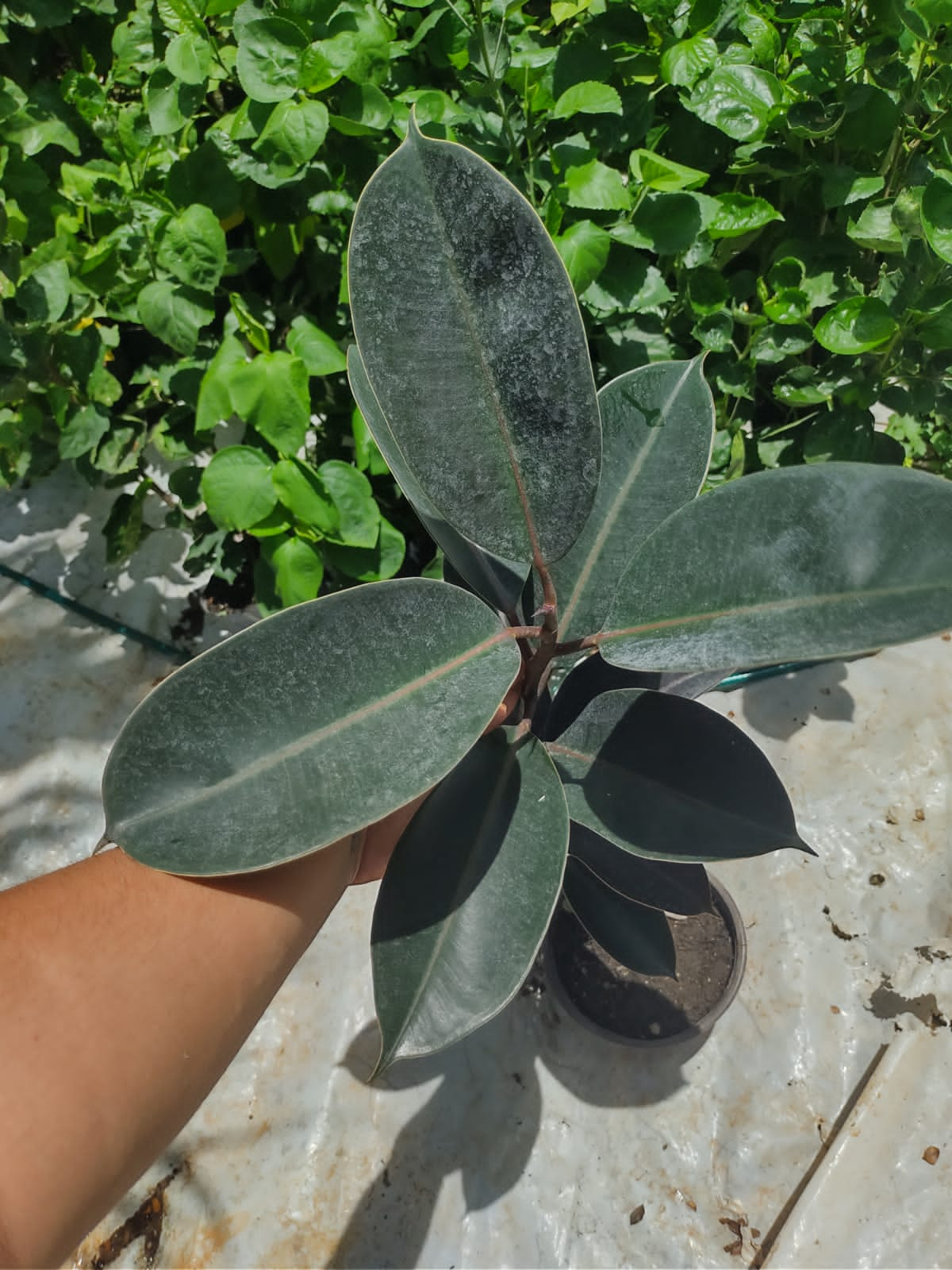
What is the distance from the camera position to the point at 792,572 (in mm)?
502

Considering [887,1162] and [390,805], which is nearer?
[390,805]

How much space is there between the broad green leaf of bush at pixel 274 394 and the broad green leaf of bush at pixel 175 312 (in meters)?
0.11

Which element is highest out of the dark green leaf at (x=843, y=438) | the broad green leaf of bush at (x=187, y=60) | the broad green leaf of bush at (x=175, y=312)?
the broad green leaf of bush at (x=187, y=60)

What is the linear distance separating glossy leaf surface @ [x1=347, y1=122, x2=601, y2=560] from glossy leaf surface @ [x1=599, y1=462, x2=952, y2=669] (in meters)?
0.08

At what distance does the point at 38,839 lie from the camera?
1.51 m

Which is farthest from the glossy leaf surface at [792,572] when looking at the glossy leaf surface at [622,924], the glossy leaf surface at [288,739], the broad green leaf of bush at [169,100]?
the broad green leaf of bush at [169,100]

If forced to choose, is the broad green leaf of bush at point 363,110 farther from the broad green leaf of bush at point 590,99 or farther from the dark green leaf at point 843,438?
the dark green leaf at point 843,438

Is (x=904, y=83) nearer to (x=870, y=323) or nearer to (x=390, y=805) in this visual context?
(x=870, y=323)

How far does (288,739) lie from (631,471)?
39cm

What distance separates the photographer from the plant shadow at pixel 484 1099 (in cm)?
122

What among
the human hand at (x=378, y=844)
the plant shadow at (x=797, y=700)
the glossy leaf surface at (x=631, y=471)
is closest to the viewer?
the glossy leaf surface at (x=631, y=471)

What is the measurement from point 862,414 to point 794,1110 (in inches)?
40.8

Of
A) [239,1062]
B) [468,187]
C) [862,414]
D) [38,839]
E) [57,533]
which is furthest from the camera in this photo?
[57,533]

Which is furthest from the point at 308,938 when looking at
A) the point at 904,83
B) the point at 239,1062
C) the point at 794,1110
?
the point at 904,83
